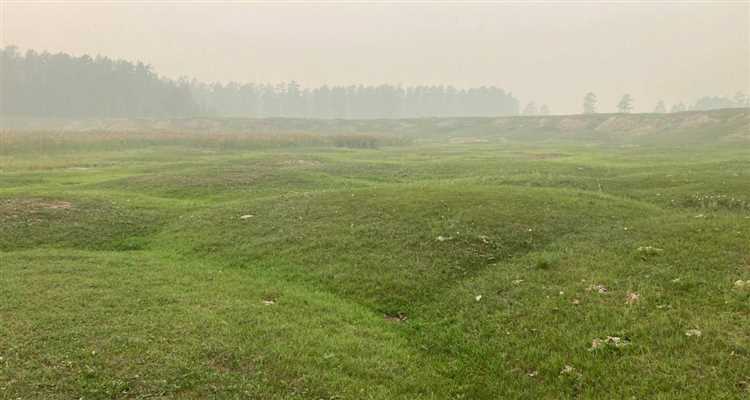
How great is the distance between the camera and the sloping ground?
105 metres

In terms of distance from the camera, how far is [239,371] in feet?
44.3

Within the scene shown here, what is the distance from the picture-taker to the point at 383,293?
19.7 m

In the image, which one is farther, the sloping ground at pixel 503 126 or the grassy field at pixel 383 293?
the sloping ground at pixel 503 126

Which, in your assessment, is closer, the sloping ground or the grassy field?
the grassy field

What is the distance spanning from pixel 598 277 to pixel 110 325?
654 inches

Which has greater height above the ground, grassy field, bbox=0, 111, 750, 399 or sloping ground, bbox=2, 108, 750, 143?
sloping ground, bbox=2, 108, 750, 143

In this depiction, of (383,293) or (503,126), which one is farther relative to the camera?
(503,126)

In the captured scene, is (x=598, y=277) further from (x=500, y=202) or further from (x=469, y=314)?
(x=500, y=202)

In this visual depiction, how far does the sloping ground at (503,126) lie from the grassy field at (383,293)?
79746mm

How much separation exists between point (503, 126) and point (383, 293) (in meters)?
135

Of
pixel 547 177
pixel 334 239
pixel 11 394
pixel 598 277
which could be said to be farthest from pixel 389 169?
pixel 11 394

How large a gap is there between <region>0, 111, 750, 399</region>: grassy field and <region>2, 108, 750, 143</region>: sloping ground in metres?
79.7

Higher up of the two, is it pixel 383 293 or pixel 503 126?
pixel 503 126

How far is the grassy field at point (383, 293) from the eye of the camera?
13.1 m
